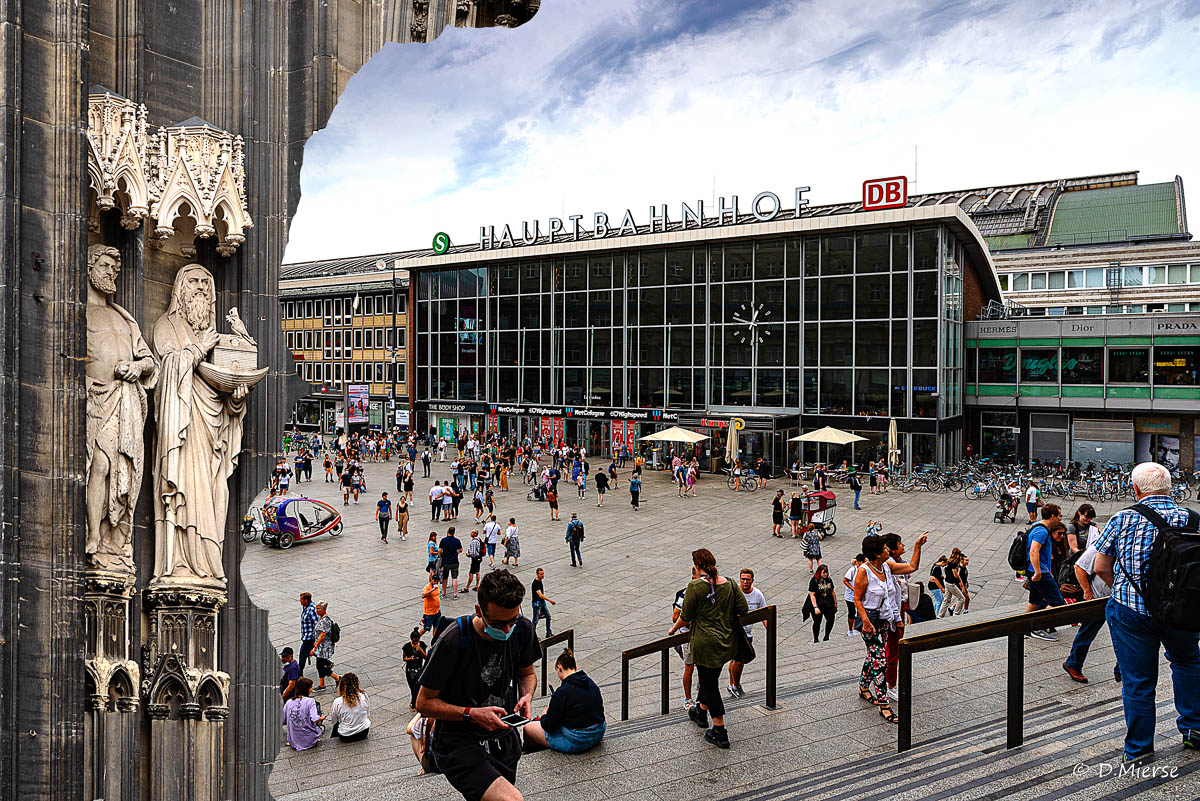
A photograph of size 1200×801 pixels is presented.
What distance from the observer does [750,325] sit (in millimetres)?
39031

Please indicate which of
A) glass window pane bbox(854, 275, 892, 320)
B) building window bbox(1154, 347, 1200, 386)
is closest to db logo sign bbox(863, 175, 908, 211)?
glass window pane bbox(854, 275, 892, 320)

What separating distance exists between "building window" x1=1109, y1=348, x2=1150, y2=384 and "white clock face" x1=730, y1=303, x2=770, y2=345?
1482 centimetres

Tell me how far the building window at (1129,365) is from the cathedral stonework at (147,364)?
1482 inches

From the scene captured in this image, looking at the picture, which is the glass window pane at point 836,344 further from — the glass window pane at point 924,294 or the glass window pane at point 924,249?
the glass window pane at point 924,249

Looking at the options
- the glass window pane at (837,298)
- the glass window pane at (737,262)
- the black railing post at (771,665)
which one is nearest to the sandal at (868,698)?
the black railing post at (771,665)

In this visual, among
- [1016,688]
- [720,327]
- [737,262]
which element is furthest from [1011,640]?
[737,262]

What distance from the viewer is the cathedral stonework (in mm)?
3658

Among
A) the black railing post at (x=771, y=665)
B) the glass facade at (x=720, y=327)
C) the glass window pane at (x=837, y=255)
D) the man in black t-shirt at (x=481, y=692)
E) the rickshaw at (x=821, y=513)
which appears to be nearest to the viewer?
the man in black t-shirt at (x=481, y=692)

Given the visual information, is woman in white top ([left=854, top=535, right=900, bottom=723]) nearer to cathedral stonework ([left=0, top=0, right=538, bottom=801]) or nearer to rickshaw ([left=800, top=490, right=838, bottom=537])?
cathedral stonework ([left=0, top=0, right=538, bottom=801])

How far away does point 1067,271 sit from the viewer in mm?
50125

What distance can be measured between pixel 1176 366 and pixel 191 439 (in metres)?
39.7

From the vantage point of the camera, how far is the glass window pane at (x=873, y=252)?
35.7 m

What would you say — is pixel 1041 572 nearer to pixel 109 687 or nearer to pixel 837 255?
pixel 109 687

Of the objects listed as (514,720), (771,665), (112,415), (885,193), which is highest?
(885,193)
